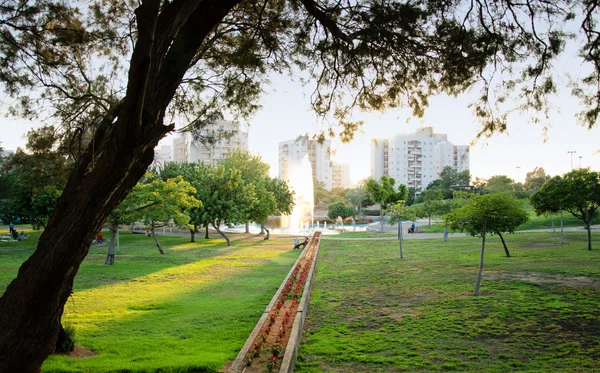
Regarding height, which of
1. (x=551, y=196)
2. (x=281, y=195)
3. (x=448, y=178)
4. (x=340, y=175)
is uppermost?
(x=340, y=175)

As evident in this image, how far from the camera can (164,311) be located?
1109cm

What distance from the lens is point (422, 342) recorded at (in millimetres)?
7887

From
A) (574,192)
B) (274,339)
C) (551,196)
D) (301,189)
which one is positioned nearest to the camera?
(274,339)

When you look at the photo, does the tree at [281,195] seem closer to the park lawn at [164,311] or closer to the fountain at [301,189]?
the fountain at [301,189]

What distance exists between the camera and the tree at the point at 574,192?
2134 cm

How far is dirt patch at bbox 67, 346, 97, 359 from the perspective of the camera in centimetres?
726

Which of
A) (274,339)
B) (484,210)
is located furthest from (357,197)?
(274,339)

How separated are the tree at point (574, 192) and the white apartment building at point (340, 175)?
376ft

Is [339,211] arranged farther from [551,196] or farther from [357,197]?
[551,196]

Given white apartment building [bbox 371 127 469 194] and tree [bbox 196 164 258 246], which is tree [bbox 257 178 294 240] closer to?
tree [bbox 196 164 258 246]

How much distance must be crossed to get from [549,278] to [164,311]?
1172cm

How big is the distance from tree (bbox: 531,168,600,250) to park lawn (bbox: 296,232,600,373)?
13.1ft

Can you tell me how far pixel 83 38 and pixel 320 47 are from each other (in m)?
4.24

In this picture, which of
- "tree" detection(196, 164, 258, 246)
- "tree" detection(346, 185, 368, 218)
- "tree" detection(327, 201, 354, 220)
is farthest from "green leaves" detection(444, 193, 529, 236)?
"tree" detection(346, 185, 368, 218)
